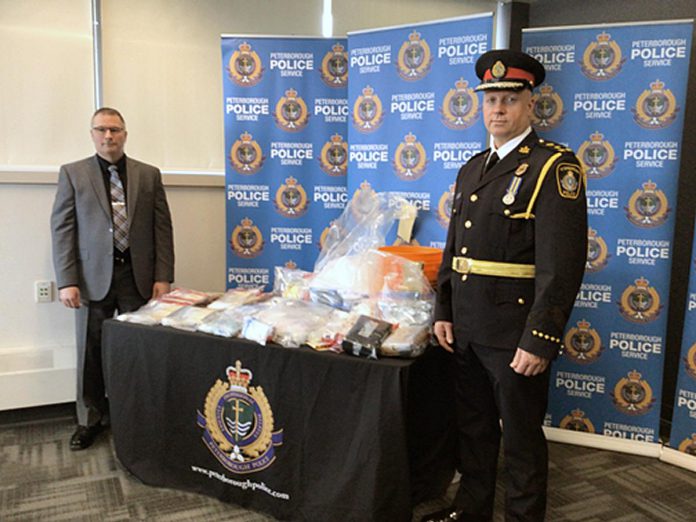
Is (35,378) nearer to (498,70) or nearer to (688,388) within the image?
(498,70)

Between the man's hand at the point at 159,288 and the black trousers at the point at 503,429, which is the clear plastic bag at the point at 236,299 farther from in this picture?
the black trousers at the point at 503,429

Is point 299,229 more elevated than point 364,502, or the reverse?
point 299,229

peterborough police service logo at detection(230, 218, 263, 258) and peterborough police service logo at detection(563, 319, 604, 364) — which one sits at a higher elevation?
peterborough police service logo at detection(230, 218, 263, 258)

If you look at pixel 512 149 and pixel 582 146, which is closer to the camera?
pixel 512 149

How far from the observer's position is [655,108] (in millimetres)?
2641

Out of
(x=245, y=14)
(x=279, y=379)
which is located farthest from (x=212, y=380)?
(x=245, y=14)

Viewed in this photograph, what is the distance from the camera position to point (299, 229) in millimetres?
3441

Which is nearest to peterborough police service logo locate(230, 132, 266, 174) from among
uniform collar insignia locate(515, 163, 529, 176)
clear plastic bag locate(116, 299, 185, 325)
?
clear plastic bag locate(116, 299, 185, 325)

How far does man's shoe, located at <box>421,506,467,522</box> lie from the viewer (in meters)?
2.04

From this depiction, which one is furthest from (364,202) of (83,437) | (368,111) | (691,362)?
(83,437)

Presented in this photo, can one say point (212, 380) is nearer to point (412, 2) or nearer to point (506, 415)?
point (506, 415)

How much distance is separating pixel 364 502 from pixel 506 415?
0.53 metres

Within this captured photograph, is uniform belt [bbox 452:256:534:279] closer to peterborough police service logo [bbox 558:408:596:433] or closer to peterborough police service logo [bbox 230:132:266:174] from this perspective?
peterborough police service logo [bbox 558:408:596:433]

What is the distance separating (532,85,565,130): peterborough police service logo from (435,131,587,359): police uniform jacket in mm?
1054
